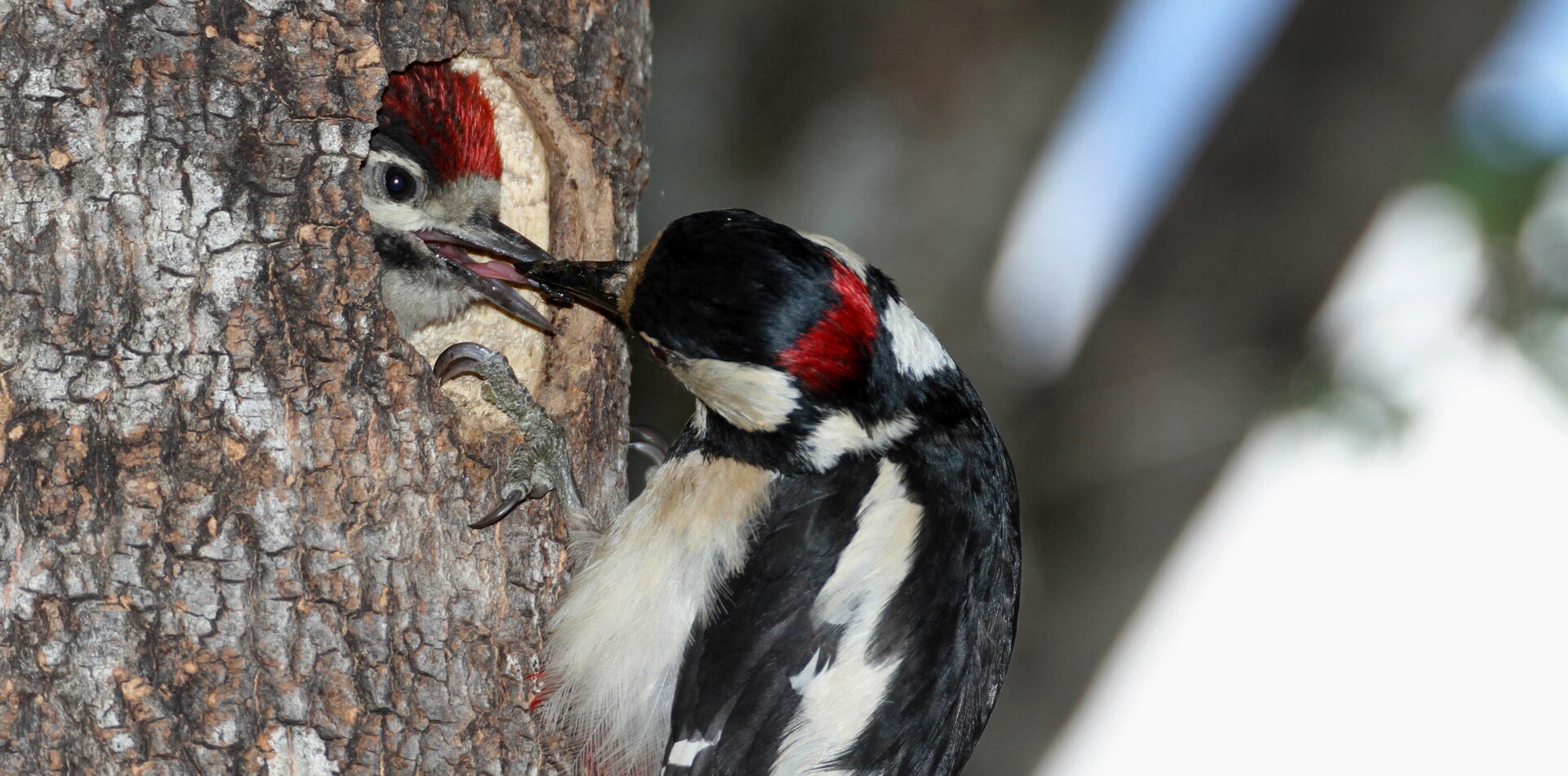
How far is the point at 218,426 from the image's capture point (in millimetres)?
1310

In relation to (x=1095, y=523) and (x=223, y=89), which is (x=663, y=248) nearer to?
(x=223, y=89)

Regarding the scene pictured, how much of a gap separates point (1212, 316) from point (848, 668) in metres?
1.53

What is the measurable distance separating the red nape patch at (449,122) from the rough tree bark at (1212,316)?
1.55 metres

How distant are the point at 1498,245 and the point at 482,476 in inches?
73.6

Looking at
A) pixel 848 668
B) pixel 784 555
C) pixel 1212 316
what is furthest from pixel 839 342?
pixel 1212 316

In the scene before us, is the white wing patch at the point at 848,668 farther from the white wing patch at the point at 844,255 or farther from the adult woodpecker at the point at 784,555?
the white wing patch at the point at 844,255

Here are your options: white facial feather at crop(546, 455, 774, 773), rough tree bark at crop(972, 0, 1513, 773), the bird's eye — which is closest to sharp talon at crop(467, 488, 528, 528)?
white facial feather at crop(546, 455, 774, 773)

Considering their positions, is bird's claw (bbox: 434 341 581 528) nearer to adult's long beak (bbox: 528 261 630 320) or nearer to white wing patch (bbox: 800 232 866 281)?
adult's long beak (bbox: 528 261 630 320)

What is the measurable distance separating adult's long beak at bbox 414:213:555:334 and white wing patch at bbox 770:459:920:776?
0.55 meters

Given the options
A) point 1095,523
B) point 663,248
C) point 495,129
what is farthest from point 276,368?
point 1095,523

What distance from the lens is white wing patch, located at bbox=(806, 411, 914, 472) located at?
1564 millimetres

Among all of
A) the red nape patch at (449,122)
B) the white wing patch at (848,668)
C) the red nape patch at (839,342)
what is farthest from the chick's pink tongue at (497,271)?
the white wing patch at (848,668)

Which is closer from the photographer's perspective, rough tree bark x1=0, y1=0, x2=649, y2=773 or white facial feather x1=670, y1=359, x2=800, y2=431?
rough tree bark x1=0, y1=0, x2=649, y2=773

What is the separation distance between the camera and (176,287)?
130 centimetres
